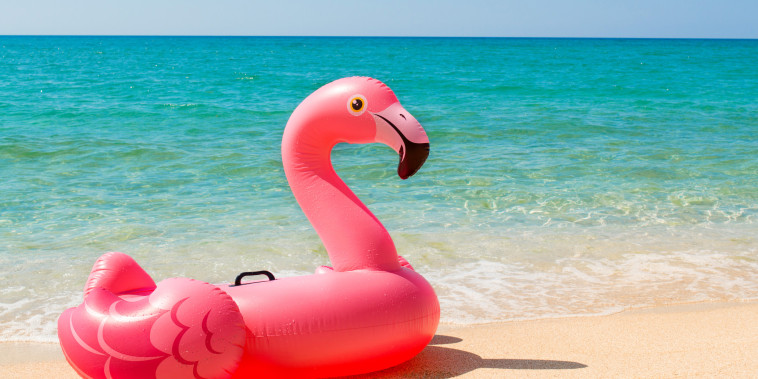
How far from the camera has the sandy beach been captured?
3.49 meters

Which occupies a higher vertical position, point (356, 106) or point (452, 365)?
point (356, 106)

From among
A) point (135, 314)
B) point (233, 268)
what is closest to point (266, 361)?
point (135, 314)

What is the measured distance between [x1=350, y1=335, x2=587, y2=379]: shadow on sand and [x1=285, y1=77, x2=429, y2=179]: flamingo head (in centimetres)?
95

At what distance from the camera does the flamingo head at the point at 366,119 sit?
343 centimetres

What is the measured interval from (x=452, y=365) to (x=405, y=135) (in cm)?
116

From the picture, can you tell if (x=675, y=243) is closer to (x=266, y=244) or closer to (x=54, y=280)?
(x=266, y=244)

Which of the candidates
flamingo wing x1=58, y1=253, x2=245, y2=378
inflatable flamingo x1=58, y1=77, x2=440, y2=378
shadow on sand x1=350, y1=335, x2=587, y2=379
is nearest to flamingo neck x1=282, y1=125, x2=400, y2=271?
inflatable flamingo x1=58, y1=77, x2=440, y2=378

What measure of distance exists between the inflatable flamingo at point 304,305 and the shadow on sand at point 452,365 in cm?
9

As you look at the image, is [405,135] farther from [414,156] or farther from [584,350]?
[584,350]

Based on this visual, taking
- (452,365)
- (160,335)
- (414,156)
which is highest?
(414,156)

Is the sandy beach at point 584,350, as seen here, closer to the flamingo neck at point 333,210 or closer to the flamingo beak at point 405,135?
the flamingo neck at point 333,210

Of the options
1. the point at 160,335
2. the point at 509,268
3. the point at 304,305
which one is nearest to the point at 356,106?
the point at 304,305

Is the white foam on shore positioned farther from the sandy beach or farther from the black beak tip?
the black beak tip

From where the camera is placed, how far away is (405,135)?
3424 millimetres
